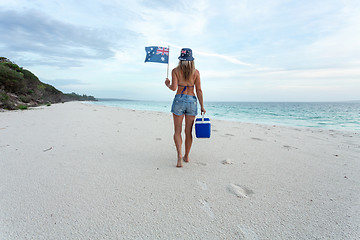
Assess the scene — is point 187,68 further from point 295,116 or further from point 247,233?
point 295,116

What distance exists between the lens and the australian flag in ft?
12.3

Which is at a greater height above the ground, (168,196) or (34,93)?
(34,93)

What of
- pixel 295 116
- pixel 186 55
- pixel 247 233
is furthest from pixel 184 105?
pixel 295 116

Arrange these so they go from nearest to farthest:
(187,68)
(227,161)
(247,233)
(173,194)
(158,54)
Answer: (247,233) → (173,194) → (187,68) → (227,161) → (158,54)

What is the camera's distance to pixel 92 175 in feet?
7.72

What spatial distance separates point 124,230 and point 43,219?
2.37ft

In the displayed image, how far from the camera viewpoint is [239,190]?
82.2 inches

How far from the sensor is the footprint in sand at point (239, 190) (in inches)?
77.8

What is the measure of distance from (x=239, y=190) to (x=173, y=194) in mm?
797

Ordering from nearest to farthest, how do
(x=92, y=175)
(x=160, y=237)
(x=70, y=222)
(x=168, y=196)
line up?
1. (x=160, y=237)
2. (x=70, y=222)
3. (x=168, y=196)
4. (x=92, y=175)

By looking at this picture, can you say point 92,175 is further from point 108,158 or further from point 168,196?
point 168,196

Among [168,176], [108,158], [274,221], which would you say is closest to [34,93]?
[108,158]

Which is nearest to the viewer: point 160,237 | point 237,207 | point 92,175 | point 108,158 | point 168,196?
point 160,237

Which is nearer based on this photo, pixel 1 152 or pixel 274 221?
pixel 274 221
